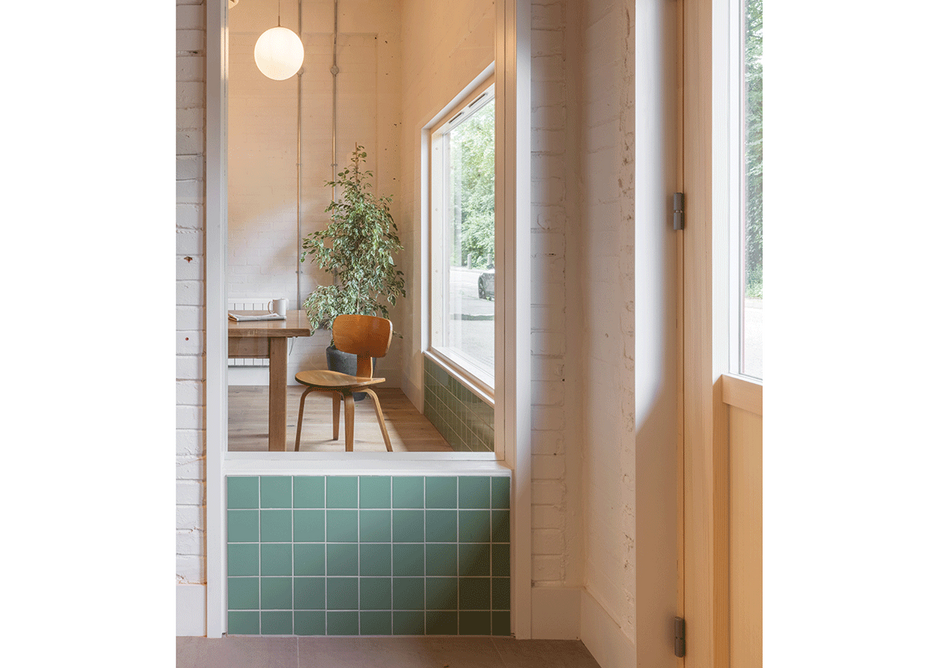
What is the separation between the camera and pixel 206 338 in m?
2.38

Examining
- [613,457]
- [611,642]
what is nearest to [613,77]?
[613,457]

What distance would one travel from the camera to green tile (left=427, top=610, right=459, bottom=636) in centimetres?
238

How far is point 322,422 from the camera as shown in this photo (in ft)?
8.00

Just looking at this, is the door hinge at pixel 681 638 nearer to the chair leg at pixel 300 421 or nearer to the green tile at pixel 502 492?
the green tile at pixel 502 492

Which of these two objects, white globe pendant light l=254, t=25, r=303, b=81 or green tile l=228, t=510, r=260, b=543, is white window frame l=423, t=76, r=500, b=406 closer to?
white globe pendant light l=254, t=25, r=303, b=81

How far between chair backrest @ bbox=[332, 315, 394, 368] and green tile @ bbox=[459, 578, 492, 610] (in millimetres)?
821

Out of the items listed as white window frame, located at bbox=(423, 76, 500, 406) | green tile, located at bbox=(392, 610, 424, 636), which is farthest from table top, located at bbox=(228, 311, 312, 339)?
green tile, located at bbox=(392, 610, 424, 636)

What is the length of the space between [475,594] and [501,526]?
0.24 meters

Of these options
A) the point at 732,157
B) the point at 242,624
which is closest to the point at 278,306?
the point at 242,624

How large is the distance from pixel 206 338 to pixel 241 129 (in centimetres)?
71

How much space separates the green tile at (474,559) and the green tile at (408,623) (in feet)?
0.68

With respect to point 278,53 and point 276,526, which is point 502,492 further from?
point 278,53
